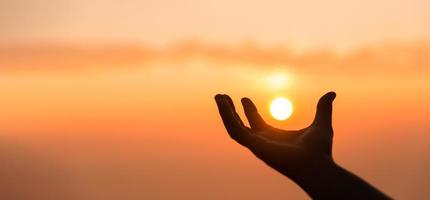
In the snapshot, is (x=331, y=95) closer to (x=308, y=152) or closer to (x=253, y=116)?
(x=308, y=152)

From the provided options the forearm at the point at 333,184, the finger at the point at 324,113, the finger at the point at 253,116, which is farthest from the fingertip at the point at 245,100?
the forearm at the point at 333,184

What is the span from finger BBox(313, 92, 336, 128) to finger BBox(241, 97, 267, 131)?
0.37 metres

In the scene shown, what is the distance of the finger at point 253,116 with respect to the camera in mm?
4368

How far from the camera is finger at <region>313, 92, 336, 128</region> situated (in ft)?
13.3

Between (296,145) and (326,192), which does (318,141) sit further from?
(326,192)

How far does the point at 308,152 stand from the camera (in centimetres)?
382

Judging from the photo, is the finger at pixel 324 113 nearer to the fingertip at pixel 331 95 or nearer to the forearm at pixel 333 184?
the fingertip at pixel 331 95

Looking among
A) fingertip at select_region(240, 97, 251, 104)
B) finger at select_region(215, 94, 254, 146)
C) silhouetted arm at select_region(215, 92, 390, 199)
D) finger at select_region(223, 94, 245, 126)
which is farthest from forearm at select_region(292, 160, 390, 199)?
fingertip at select_region(240, 97, 251, 104)

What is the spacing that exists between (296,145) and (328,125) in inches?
10.6

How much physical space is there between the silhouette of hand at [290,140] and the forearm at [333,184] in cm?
3

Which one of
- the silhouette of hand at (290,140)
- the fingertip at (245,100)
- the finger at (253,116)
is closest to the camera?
the silhouette of hand at (290,140)

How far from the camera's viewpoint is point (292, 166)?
3742mm

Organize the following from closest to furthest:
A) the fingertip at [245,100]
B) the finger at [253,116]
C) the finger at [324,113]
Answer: the finger at [324,113] < the finger at [253,116] < the fingertip at [245,100]

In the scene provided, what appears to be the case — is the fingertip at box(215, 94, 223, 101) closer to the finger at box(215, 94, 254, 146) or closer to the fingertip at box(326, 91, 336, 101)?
the finger at box(215, 94, 254, 146)
